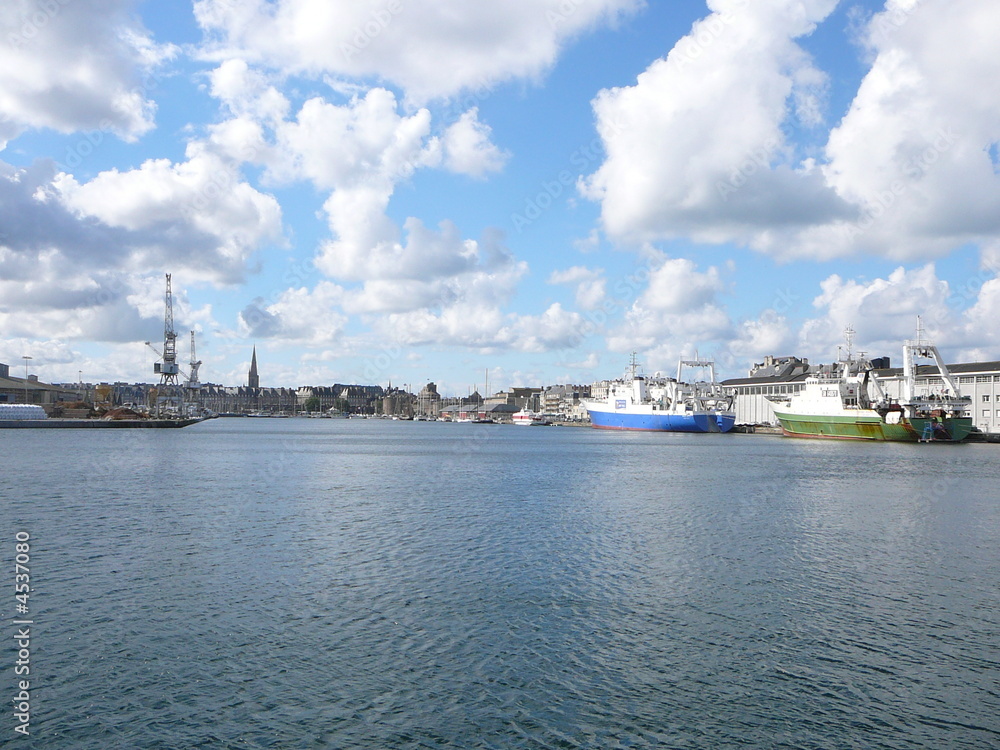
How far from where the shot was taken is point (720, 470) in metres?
57.2

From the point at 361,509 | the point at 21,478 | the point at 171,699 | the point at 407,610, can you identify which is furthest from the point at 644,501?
the point at 21,478

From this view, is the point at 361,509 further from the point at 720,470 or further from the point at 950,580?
the point at 720,470

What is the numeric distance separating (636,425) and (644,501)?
119901 millimetres

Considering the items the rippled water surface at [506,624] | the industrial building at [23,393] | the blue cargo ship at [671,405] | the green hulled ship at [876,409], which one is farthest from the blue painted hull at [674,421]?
the industrial building at [23,393]

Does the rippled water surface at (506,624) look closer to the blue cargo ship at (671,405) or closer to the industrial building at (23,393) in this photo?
the blue cargo ship at (671,405)

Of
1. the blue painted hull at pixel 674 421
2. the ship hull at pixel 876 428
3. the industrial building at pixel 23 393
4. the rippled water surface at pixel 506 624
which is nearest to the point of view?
the rippled water surface at pixel 506 624

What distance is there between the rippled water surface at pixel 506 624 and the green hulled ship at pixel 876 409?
6651cm

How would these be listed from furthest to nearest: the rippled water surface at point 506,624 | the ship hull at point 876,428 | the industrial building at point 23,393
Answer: the industrial building at point 23,393, the ship hull at point 876,428, the rippled water surface at point 506,624

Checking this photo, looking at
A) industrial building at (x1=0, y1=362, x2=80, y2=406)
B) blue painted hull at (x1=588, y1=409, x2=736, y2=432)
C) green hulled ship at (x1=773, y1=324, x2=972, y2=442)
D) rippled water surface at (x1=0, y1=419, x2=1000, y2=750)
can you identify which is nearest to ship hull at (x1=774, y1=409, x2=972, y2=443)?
green hulled ship at (x1=773, y1=324, x2=972, y2=442)

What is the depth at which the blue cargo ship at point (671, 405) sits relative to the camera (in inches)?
5522

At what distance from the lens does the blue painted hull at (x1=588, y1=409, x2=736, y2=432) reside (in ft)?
458

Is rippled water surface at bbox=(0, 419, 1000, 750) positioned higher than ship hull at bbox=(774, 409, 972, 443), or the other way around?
ship hull at bbox=(774, 409, 972, 443)

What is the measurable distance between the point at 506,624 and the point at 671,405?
439 ft

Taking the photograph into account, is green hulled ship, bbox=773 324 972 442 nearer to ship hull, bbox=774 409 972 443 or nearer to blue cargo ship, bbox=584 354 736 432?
ship hull, bbox=774 409 972 443
